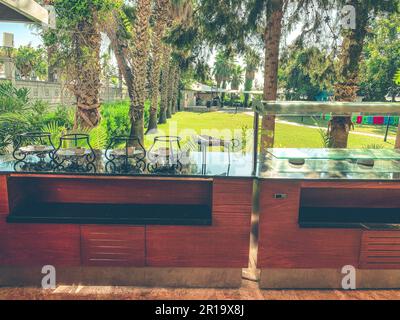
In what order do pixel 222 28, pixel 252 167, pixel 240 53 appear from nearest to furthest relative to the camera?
pixel 252 167 → pixel 222 28 → pixel 240 53

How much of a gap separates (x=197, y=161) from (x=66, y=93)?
5.98 m

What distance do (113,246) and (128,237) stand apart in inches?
9.1

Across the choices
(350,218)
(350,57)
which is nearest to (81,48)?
(350,57)

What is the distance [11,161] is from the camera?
4570mm

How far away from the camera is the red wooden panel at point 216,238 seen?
403 centimetres

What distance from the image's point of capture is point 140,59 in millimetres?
12094

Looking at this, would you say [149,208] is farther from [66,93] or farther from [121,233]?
[66,93]

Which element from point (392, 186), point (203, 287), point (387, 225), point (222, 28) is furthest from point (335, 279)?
point (222, 28)

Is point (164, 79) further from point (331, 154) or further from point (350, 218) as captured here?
point (350, 218)

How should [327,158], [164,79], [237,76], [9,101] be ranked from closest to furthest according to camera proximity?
[327,158] < [9,101] < [164,79] < [237,76]

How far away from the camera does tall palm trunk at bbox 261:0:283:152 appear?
800 cm

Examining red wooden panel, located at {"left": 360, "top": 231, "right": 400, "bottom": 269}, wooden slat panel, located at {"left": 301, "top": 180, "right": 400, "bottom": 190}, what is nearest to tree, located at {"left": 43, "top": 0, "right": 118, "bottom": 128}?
wooden slat panel, located at {"left": 301, "top": 180, "right": 400, "bottom": 190}

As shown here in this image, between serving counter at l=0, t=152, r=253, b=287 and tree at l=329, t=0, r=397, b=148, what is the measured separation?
5208mm

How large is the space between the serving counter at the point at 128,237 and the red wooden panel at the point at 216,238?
0.04 ft
